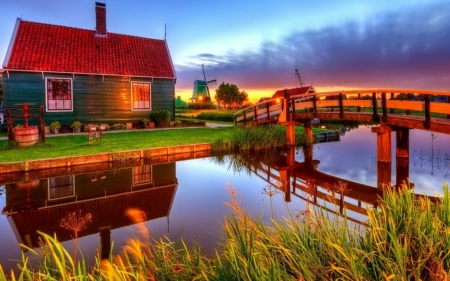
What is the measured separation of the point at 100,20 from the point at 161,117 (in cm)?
623

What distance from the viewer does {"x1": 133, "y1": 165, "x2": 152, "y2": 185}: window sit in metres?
8.44

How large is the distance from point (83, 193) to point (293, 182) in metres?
4.97

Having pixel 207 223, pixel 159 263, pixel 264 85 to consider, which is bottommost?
pixel 207 223

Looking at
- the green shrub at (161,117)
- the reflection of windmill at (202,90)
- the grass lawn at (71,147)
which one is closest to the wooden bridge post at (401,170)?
the grass lawn at (71,147)

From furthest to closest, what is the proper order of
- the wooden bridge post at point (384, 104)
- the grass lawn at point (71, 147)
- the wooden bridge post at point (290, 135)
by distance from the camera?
the wooden bridge post at point (290, 135)
the wooden bridge post at point (384, 104)
the grass lawn at point (71, 147)

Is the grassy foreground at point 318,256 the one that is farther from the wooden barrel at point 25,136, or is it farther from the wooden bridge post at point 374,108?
the wooden barrel at point 25,136

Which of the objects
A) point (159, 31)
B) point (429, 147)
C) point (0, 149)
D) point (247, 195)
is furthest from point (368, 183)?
point (159, 31)

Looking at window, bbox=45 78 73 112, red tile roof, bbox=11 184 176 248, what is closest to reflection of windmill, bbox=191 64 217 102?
window, bbox=45 78 73 112

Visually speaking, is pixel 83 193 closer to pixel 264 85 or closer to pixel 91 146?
pixel 91 146

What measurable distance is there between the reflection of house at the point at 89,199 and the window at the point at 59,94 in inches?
347

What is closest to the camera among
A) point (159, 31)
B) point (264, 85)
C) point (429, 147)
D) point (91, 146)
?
point (91, 146)

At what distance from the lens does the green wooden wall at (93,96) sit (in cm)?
1522

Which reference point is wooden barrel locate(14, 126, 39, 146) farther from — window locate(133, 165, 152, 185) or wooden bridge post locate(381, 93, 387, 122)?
wooden bridge post locate(381, 93, 387, 122)

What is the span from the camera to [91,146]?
11.4 m
